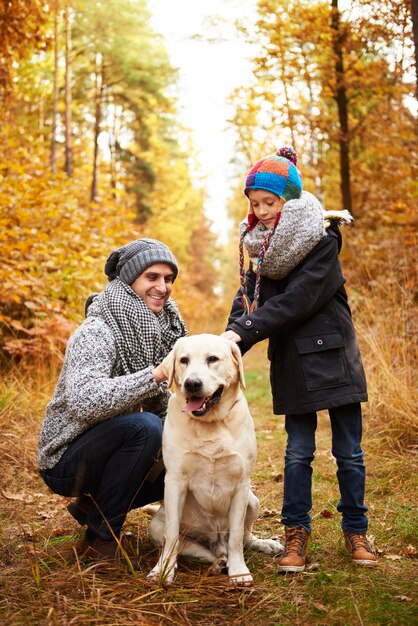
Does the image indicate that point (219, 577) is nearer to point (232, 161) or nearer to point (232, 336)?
point (232, 336)

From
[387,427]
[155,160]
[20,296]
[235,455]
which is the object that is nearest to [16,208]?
[20,296]

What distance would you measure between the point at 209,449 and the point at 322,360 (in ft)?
2.38

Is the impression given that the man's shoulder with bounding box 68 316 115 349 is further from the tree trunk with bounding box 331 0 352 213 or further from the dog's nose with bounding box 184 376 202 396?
the tree trunk with bounding box 331 0 352 213

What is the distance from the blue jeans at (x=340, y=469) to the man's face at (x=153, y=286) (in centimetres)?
92

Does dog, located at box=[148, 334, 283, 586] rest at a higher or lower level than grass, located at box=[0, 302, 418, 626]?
higher

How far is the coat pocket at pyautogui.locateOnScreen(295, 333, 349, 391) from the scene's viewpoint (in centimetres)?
304

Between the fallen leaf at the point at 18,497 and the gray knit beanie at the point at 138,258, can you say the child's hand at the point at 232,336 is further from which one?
the fallen leaf at the point at 18,497

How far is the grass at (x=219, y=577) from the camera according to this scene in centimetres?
236

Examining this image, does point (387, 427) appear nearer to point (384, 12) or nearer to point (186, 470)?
point (186, 470)

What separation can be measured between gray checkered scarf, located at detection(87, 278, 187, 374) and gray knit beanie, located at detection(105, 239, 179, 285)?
2.5 inches

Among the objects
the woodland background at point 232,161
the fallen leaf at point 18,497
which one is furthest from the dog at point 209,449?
the fallen leaf at point 18,497

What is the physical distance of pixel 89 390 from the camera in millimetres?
2828

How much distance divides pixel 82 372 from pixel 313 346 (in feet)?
3.65

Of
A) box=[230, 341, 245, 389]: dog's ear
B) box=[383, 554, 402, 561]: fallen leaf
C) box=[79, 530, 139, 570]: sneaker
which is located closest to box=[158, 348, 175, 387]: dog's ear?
box=[230, 341, 245, 389]: dog's ear
